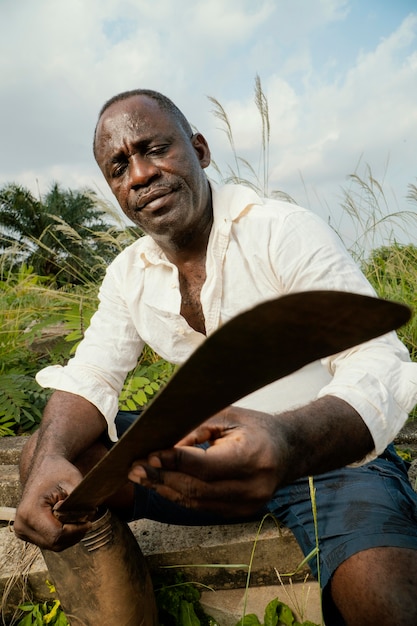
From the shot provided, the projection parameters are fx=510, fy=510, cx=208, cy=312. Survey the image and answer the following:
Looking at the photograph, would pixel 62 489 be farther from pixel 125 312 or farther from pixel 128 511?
pixel 125 312

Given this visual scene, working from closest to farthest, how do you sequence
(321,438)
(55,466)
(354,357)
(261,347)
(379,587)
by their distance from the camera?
(261,347), (321,438), (379,587), (354,357), (55,466)

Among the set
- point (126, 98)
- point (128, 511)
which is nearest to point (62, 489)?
point (128, 511)

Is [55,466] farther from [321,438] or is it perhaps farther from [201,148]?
[201,148]

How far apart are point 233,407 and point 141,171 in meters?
1.19

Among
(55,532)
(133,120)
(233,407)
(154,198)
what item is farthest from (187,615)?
(133,120)

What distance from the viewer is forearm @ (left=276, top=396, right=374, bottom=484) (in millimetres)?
896

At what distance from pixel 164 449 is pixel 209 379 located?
8.4 inches

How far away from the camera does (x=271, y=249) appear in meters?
1.60

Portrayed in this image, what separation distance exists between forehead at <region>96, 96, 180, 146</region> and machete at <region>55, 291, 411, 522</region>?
1.40 metres

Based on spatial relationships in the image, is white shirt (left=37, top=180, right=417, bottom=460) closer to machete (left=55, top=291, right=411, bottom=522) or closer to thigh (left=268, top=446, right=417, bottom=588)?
thigh (left=268, top=446, right=417, bottom=588)

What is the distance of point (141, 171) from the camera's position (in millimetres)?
1817

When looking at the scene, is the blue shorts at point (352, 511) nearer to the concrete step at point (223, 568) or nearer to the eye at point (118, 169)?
the concrete step at point (223, 568)

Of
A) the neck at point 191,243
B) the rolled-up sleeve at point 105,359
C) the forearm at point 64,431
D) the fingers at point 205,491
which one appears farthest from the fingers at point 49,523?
the neck at point 191,243


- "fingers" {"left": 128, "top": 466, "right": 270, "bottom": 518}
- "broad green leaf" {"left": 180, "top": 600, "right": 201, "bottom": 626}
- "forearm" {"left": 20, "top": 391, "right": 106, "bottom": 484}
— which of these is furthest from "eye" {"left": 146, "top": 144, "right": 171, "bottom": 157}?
"broad green leaf" {"left": 180, "top": 600, "right": 201, "bottom": 626}
